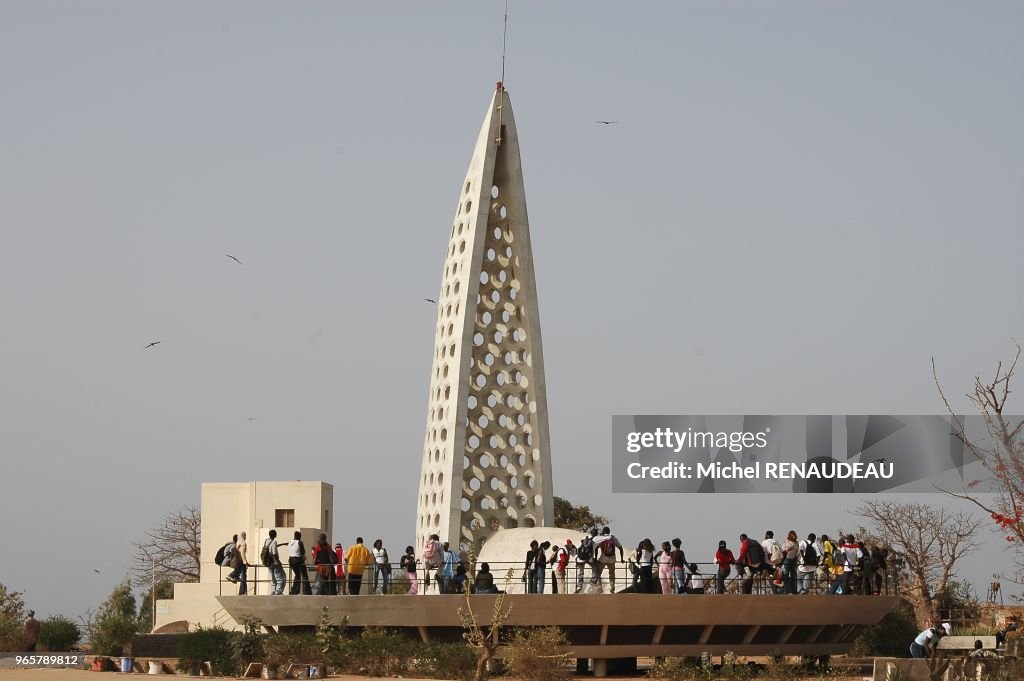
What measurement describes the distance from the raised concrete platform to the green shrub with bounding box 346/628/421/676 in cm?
103

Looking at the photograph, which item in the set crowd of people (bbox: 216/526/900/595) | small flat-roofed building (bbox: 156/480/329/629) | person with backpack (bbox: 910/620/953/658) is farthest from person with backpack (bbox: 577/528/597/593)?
small flat-roofed building (bbox: 156/480/329/629)

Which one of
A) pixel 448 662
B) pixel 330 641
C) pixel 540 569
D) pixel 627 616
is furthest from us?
pixel 540 569

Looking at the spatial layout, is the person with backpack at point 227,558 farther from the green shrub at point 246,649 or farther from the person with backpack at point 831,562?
the person with backpack at point 831,562

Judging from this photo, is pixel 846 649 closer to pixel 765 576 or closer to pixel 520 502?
pixel 765 576

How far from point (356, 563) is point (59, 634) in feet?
36.0

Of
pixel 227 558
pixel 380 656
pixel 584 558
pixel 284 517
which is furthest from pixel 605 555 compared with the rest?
pixel 284 517

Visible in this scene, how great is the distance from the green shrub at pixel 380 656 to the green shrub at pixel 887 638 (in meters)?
14.0

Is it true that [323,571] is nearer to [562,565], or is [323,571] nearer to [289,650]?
[289,650]

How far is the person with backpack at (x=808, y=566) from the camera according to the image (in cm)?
2808

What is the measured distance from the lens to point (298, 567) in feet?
93.5

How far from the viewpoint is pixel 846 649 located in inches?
1202

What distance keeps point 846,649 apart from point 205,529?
16.3 metres

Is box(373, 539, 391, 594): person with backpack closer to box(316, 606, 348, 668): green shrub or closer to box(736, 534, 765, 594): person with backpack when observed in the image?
box(316, 606, 348, 668): green shrub

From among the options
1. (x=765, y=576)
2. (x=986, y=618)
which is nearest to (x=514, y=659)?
(x=765, y=576)
